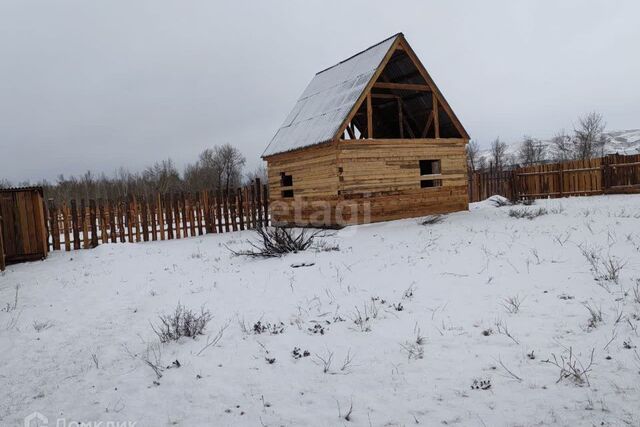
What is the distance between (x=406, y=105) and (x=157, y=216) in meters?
11.1

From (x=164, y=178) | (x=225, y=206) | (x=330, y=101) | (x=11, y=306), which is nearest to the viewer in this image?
(x=11, y=306)

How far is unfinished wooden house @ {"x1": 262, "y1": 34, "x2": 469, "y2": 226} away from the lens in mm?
13766

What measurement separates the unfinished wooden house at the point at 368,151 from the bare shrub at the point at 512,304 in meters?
8.69

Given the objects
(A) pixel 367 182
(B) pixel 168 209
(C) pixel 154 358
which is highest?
(A) pixel 367 182

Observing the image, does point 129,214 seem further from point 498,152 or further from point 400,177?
point 498,152

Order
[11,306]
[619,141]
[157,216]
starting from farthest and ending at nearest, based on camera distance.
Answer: [619,141] < [157,216] < [11,306]

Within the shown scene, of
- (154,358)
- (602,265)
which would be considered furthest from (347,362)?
(602,265)

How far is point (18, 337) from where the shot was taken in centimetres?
539

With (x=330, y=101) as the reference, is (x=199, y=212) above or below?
below

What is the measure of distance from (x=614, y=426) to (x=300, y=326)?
326cm

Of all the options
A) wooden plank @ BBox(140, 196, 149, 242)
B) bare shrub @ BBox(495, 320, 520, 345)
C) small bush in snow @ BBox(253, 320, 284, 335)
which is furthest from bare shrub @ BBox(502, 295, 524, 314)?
wooden plank @ BBox(140, 196, 149, 242)

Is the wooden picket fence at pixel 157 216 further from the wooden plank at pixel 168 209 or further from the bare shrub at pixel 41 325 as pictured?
the bare shrub at pixel 41 325

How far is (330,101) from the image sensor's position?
615 inches

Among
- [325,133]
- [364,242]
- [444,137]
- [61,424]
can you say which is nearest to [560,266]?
[364,242]
